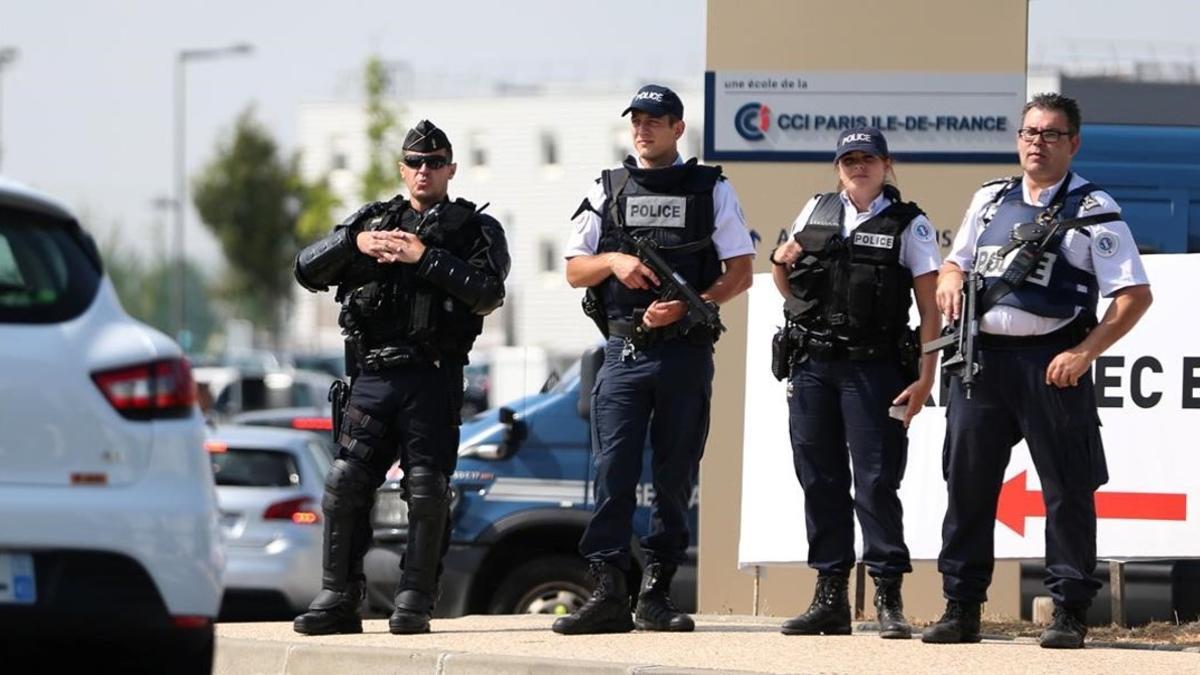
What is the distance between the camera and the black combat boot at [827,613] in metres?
8.80

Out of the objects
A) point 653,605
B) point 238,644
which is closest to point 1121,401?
point 653,605

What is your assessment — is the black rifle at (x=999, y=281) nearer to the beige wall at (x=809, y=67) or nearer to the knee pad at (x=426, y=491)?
the knee pad at (x=426, y=491)

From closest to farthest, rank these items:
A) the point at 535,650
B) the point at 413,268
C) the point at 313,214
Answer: the point at 535,650 < the point at 413,268 < the point at 313,214

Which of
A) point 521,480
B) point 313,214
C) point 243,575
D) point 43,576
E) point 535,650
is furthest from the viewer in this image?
point 313,214

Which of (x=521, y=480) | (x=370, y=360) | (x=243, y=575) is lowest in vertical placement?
(x=243, y=575)

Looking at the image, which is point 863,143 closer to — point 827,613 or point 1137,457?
point 827,613

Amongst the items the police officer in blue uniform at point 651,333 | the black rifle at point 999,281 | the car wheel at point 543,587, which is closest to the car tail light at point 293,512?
the car wheel at point 543,587

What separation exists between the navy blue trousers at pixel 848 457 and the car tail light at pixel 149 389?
3.46 meters

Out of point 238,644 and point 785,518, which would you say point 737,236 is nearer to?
point 785,518

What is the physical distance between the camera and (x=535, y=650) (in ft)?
27.0

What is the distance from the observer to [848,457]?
8906mm

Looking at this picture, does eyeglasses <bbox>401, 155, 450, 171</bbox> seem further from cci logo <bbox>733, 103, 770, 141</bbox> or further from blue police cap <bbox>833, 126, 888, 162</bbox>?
cci logo <bbox>733, 103, 770, 141</bbox>

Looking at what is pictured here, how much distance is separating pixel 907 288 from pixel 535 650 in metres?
2.05

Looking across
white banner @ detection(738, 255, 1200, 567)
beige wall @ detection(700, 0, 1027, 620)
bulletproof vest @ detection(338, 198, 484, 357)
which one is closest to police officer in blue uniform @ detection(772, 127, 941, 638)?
white banner @ detection(738, 255, 1200, 567)
